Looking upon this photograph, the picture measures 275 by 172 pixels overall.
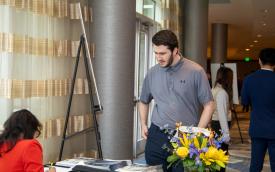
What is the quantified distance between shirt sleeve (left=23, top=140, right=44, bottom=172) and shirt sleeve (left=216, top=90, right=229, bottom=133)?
94.6 inches

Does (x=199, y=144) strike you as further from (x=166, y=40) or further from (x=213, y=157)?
(x=166, y=40)

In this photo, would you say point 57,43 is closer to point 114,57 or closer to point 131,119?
point 114,57

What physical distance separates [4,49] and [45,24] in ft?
2.21

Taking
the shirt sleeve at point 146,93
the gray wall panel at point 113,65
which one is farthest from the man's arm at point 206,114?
the gray wall panel at point 113,65

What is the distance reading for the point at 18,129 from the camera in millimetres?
2771

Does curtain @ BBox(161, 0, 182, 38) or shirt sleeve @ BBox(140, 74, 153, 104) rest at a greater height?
curtain @ BBox(161, 0, 182, 38)

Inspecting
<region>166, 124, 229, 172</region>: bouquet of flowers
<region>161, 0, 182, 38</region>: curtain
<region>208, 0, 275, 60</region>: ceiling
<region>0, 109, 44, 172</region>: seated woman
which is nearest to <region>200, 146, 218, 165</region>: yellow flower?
<region>166, 124, 229, 172</region>: bouquet of flowers

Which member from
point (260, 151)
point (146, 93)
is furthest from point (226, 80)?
point (146, 93)

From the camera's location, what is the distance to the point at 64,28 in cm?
482

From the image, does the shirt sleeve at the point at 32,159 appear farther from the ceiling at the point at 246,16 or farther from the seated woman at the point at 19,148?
the ceiling at the point at 246,16

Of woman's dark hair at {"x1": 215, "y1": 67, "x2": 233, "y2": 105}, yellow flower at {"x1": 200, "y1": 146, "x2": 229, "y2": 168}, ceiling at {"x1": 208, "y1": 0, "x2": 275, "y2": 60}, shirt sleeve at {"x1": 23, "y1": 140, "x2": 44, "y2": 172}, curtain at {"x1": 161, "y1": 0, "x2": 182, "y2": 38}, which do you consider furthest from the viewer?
ceiling at {"x1": 208, "y1": 0, "x2": 275, "y2": 60}

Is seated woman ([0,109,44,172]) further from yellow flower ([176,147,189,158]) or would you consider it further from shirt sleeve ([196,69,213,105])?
shirt sleeve ([196,69,213,105])

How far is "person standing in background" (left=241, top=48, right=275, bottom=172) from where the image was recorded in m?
4.41

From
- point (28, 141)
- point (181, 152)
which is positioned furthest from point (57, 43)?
point (181, 152)
